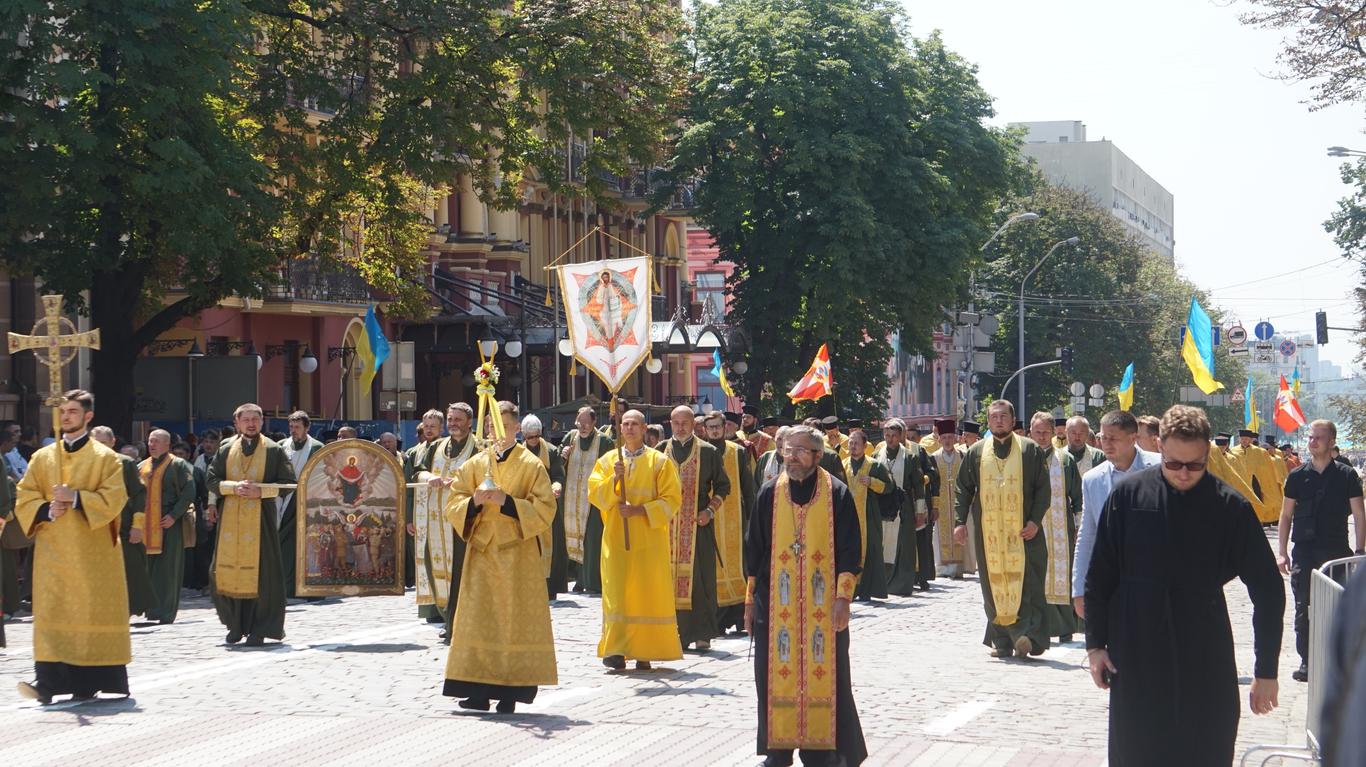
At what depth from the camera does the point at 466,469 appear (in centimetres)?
1208

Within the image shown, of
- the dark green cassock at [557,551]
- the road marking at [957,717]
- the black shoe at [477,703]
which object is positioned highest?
the dark green cassock at [557,551]

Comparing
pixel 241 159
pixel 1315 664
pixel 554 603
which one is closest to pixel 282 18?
pixel 241 159

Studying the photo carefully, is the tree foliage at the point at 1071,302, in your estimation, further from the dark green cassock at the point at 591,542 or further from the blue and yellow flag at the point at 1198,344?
the dark green cassock at the point at 591,542

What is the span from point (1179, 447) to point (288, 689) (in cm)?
724

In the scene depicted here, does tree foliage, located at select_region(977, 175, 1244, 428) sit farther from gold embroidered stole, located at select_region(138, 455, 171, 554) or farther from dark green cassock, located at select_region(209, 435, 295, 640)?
dark green cassock, located at select_region(209, 435, 295, 640)

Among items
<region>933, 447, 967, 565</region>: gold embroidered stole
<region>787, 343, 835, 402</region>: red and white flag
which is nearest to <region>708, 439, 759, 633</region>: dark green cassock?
<region>933, 447, 967, 565</region>: gold embroidered stole

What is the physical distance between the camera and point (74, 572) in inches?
478

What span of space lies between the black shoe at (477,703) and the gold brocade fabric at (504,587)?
0.12 meters

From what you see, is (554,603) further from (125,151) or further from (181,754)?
(181,754)

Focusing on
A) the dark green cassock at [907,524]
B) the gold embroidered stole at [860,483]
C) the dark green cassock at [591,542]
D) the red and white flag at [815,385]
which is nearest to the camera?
the dark green cassock at [591,542]

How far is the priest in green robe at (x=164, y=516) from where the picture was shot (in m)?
18.4

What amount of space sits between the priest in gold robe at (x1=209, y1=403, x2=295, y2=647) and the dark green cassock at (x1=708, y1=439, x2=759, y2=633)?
345 cm

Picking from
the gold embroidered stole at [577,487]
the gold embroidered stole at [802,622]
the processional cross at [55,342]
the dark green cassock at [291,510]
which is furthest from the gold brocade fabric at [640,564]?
the gold embroidered stole at [577,487]

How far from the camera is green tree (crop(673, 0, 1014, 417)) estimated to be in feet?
142
